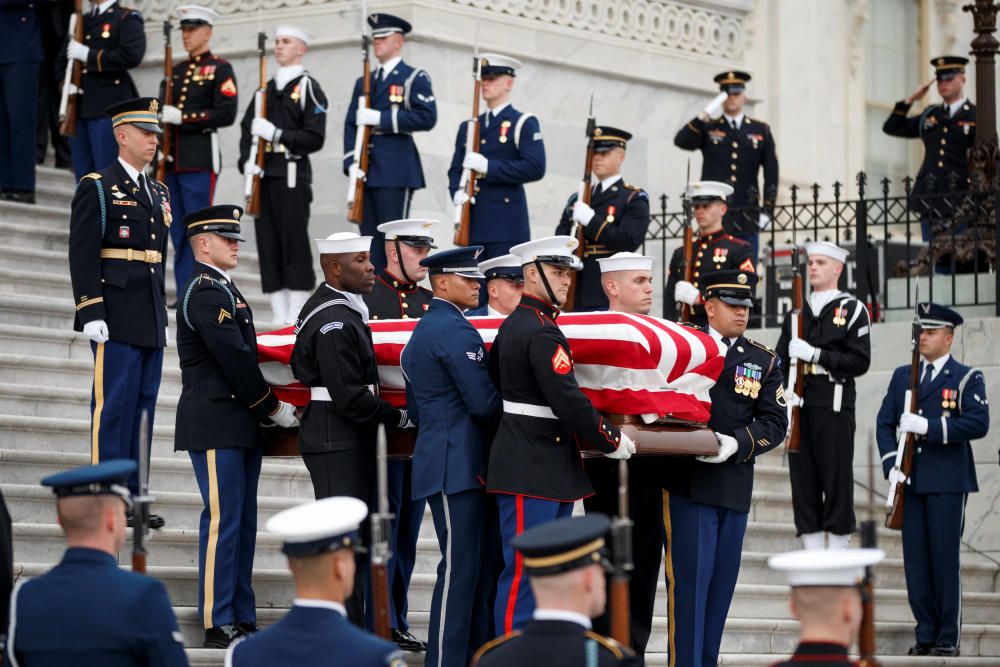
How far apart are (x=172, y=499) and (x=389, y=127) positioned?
11.4ft

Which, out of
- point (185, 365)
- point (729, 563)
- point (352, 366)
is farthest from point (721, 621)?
point (185, 365)

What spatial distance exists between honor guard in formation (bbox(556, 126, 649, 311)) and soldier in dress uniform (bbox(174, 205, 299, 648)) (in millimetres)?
3112

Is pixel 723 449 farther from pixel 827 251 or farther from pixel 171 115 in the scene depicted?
pixel 171 115

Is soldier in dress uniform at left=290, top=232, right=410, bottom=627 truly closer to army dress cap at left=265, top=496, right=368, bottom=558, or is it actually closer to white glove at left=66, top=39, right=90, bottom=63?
army dress cap at left=265, top=496, right=368, bottom=558

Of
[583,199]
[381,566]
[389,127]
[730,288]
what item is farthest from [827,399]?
[381,566]

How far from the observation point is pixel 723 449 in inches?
331

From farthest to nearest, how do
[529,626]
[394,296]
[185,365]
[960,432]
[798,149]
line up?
1. [798,149]
2. [960,432]
3. [394,296]
4. [185,365]
5. [529,626]

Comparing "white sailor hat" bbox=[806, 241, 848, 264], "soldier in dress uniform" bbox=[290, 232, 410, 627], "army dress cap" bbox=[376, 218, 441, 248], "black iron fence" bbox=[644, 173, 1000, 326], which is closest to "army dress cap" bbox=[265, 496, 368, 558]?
"soldier in dress uniform" bbox=[290, 232, 410, 627]

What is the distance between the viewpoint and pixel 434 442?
796 centimetres

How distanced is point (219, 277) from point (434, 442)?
125 cm

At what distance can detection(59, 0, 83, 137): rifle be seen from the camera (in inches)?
486

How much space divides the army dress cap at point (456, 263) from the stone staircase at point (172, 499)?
5.47 feet

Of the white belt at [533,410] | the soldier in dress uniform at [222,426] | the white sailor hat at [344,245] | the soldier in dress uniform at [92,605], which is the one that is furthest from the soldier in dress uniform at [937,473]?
the soldier in dress uniform at [92,605]

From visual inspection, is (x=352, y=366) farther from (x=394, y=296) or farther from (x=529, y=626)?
(x=529, y=626)
